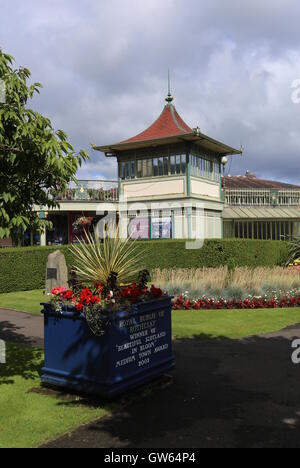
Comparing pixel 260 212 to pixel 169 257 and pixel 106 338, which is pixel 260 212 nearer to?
pixel 169 257

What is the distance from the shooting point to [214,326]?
1075cm

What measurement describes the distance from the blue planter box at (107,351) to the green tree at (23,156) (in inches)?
56.2

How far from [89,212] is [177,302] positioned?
62.1 ft

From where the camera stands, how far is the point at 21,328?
10.9 meters

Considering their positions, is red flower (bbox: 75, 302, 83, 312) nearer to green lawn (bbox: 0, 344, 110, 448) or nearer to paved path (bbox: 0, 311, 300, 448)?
green lawn (bbox: 0, 344, 110, 448)

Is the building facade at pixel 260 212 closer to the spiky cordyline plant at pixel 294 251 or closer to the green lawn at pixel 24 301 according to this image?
the spiky cordyline plant at pixel 294 251

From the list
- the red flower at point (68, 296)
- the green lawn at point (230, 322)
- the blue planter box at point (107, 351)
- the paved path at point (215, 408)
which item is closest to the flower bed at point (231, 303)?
the green lawn at point (230, 322)

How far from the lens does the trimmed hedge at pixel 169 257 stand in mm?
18234

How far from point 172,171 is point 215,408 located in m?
21.0
